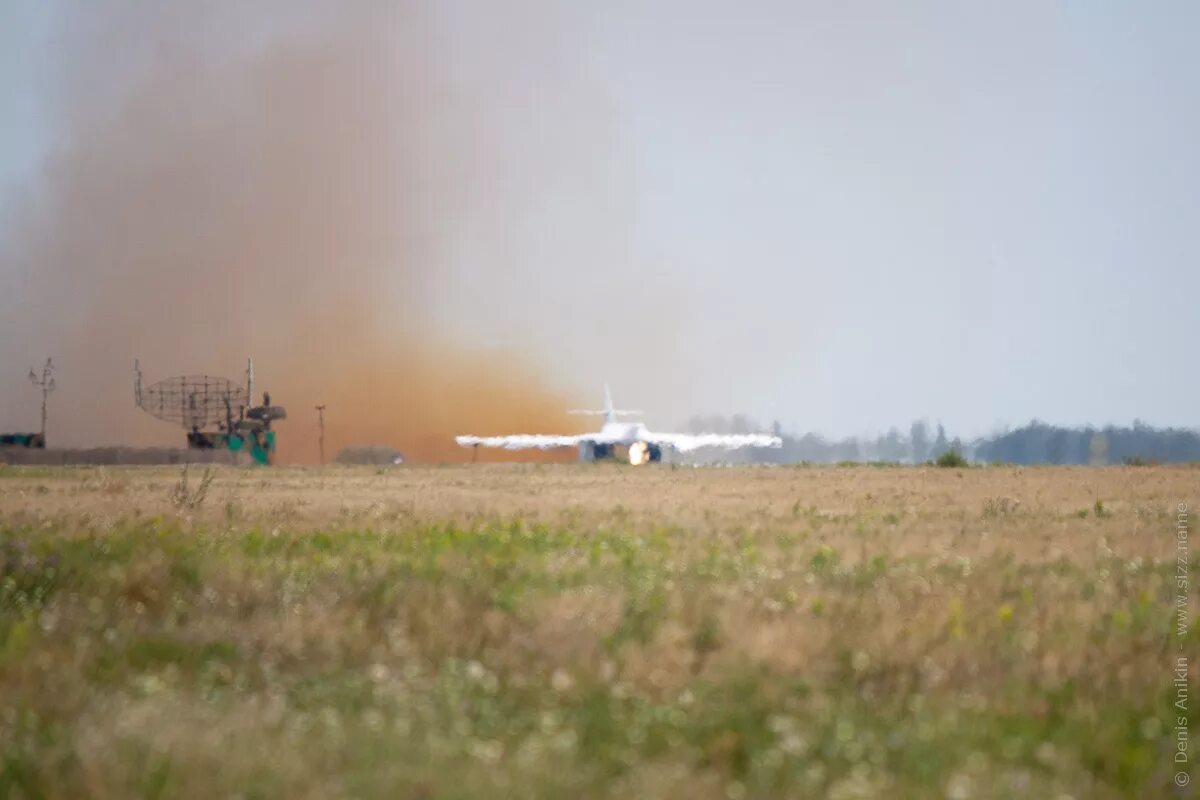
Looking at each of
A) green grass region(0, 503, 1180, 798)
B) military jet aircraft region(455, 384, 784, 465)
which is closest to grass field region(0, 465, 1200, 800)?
green grass region(0, 503, 1180, 798)

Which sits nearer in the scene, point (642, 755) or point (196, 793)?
point (196, 793)

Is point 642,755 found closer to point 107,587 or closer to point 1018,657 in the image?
point 1018,657

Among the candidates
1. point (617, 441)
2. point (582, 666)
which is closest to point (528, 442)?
point (617, 441)

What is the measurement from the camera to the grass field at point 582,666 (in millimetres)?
8008

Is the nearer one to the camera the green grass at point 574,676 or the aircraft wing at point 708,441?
the green grass at point 574,676

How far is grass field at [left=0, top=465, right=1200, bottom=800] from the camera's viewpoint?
26.3ft

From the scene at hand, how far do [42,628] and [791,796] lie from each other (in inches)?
322

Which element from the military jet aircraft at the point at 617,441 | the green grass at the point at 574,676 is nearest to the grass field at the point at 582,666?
the green grass at the point at 574,676

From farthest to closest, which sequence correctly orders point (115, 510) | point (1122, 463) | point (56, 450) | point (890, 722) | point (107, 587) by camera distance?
point (56, 450) < point (1122, 463) < point (115, 510) < point (107, 587) < point (890, 722)

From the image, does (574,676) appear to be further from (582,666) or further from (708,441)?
(708,441)

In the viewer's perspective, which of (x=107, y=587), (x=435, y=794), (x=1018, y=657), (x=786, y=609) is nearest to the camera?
(x=435, y=794)

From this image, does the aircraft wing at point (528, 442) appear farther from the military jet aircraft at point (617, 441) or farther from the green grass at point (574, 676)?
the green grass at point (574, 676)

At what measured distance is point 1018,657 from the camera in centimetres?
1163

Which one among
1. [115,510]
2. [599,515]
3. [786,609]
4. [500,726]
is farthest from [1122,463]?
[500,726]
